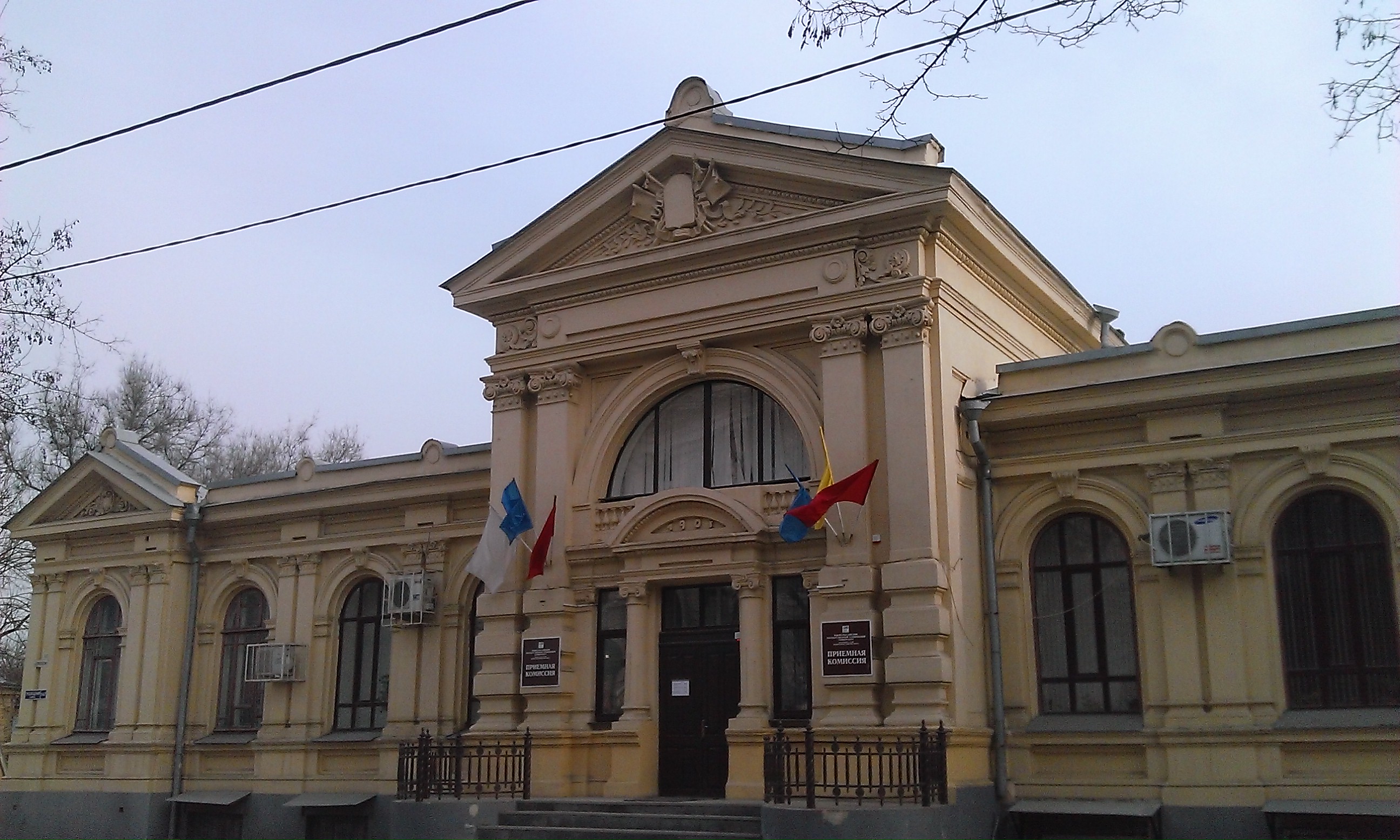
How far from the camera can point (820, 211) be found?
15172mm

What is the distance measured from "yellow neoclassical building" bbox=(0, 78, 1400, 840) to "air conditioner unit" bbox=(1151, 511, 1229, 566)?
0.11 feet

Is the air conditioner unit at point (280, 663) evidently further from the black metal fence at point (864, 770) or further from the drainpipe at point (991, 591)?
the drainpipe at point (991, 591)

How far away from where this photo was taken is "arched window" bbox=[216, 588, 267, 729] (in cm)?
2064

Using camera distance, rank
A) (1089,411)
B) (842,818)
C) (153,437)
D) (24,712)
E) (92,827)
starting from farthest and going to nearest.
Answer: (153,437)
(24,712)
(92,827)
(1089,411)
(842,818)

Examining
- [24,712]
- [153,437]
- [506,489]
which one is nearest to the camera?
[506,489]

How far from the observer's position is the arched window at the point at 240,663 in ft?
67.7

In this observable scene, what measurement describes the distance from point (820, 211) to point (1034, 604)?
5100 mm

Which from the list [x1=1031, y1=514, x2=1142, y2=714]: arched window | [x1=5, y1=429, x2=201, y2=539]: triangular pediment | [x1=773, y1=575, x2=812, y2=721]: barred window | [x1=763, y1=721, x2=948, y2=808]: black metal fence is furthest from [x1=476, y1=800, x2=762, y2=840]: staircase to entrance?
[x1=5, y1=429, x2=201, y2=539]: triangular pediment

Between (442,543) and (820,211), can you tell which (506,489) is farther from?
(820,211)

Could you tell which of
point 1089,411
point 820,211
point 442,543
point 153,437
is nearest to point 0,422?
point 442,543

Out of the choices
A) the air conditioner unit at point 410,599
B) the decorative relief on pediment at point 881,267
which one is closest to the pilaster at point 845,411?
the decorative relief on pediment at point 881,267

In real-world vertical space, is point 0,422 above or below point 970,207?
below

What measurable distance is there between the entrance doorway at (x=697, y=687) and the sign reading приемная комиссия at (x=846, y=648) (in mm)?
1548

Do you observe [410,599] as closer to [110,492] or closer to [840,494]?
[110,492]
